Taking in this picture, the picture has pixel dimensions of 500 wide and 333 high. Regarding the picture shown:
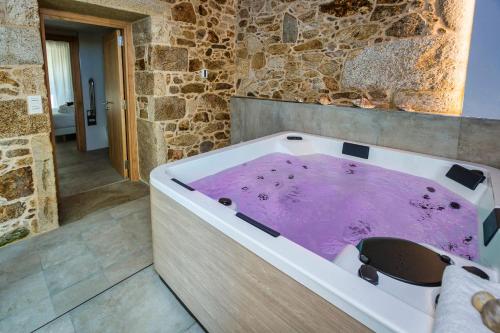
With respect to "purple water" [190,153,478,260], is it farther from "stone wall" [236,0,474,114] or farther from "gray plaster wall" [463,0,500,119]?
"stone wall" [236,0,474,114]

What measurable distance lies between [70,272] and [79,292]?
0.81ft

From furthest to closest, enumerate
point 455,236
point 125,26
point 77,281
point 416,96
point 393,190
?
point 125,26 → point 416,96 → point 393,190 → point 77,281 → point 455,236

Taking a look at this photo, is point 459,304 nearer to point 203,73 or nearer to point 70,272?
point 70,272

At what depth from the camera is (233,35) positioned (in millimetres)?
3854

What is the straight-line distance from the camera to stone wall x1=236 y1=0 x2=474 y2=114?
236 centimetres

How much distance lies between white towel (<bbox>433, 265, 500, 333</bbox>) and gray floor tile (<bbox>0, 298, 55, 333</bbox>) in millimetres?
1806

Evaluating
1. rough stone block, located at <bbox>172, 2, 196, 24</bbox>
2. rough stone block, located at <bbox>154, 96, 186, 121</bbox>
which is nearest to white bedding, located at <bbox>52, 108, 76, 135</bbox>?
rough stone block, located at <bbox>154, 96, 186, 121</bbox>

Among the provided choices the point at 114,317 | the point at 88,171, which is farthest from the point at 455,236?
the point at 88,171

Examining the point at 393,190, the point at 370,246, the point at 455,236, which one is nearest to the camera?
the point at 370,246

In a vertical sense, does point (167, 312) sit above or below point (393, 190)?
below

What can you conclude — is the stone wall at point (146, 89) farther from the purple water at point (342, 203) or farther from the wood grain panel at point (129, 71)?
the purple water at point (342, 203)

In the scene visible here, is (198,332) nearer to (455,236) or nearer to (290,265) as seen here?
(290,265)

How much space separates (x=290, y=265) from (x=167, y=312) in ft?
3.21

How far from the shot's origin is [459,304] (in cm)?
75
